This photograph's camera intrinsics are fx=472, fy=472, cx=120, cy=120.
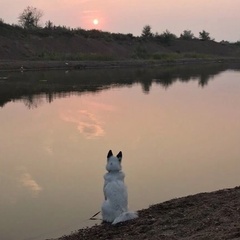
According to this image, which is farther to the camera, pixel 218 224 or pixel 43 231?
pixel 43 231

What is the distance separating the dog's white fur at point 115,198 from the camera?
6.18 metres

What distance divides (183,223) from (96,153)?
16.7ft

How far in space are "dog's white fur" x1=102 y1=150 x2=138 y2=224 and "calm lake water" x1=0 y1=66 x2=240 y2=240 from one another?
0.67 metres

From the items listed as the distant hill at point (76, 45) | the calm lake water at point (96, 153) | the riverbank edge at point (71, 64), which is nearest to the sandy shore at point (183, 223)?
the calm lake water at point (96, 153)

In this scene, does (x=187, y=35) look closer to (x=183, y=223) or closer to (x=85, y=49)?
(x=85, y=49)

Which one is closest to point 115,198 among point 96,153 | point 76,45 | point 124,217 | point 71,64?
point 124,217

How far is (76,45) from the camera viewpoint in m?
63.2

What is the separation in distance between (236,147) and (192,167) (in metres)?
2.19

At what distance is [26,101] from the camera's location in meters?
21.1

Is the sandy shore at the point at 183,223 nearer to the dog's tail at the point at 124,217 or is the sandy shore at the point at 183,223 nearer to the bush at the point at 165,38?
the dog's tail at the point at 124,217

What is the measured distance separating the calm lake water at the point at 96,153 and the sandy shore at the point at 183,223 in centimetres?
73

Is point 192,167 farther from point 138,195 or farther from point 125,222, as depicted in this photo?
point 125,222

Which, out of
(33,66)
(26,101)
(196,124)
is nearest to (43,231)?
(196,124)

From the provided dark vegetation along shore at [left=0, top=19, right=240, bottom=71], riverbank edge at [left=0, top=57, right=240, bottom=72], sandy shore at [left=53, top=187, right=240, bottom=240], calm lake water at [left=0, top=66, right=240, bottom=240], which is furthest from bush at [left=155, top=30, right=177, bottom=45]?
sandy shore at [left=53, top=187, right=240, bottom=240]
